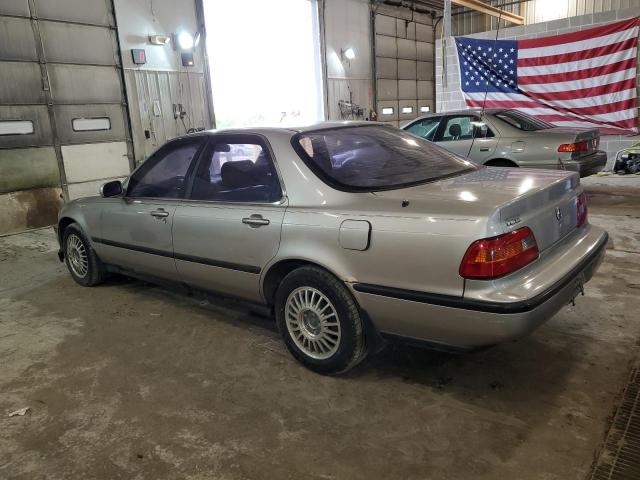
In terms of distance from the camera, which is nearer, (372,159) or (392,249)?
(392,249)

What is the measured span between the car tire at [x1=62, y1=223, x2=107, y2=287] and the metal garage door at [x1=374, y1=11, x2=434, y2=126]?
12083mm

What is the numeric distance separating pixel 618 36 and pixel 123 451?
32.6 ft

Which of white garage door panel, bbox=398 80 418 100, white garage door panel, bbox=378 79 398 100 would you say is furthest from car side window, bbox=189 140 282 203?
white garage door panel, bbox=398 80 418 100

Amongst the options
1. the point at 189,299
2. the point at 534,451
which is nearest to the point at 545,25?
the point at 189,299

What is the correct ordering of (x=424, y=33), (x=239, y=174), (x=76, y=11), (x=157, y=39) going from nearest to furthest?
1. (x=239, y=174)
2. (x=76, y=11)
3. (x=157, y=39)
4. (x=424, y=33)

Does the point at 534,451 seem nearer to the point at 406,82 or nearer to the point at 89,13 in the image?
the point at 89,13

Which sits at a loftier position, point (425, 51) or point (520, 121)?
point (425, 51)

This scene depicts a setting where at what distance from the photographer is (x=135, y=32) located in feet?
30.1

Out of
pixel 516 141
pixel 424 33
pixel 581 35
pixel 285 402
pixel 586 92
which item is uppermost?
pixel 424 33

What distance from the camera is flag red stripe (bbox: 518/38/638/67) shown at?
350 inches

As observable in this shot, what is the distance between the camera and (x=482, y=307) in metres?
2.27

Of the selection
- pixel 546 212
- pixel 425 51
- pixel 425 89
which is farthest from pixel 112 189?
pixel 425 51

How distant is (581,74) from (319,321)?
332 inches

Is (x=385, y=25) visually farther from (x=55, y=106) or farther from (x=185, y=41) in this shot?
(x=55, y=106)
